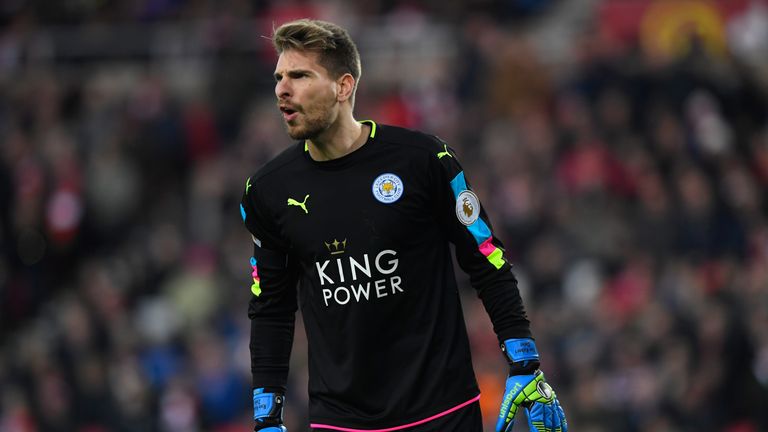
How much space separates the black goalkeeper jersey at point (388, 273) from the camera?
5566mm

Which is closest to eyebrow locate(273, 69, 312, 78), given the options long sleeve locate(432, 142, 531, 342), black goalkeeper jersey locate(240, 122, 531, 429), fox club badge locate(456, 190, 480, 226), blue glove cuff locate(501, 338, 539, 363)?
black goalkeeper jersey locate(240, 122, 531, 429)

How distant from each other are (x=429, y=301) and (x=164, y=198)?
411 inches

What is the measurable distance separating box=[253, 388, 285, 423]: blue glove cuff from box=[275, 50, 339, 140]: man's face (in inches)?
42.6

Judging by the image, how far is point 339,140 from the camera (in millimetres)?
5672

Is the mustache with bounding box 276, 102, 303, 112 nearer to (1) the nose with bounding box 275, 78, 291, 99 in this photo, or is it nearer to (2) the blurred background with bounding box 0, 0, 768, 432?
(1) the nose with bounding box 275, 78, 291, 99

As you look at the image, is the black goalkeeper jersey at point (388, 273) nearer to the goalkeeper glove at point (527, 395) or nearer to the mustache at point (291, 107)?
the goalkeeper glove at point (527, 395)

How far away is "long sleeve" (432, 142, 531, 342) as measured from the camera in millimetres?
5594

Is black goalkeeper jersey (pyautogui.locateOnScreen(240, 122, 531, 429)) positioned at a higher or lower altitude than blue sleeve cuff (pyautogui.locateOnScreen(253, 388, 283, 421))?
higher

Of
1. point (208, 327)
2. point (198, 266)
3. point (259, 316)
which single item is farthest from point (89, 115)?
point (259, 316)

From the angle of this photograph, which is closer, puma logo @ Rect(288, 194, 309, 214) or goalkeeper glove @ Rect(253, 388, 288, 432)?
puma logo @ Rect(288, 194, 309, 214)

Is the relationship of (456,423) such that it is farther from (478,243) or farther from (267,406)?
(267,406)

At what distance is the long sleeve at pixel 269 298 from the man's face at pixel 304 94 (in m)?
0.41

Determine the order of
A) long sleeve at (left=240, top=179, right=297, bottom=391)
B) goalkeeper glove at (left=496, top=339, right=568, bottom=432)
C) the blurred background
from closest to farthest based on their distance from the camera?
goalkeeper glove at (left=496, top=339, right=568, bottom=432), long sleeve at (left=240, top=179, right=297, bottom=391), the blurred background

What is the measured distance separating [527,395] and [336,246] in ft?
3.07
